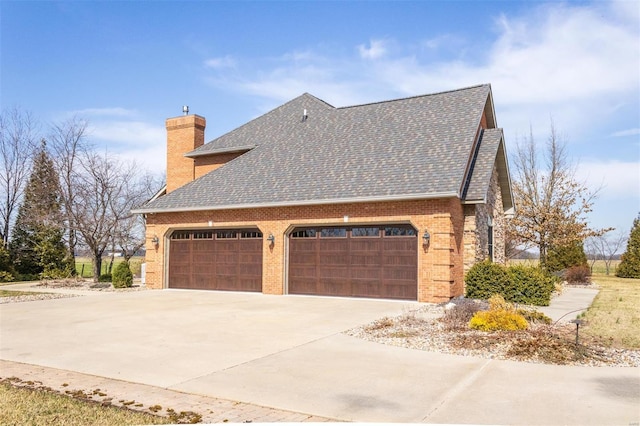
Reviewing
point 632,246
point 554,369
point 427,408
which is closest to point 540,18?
point 554,369

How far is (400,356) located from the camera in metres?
8.15

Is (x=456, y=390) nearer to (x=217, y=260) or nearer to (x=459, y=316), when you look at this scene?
(x=459, y=316)

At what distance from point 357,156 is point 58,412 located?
49.8ft

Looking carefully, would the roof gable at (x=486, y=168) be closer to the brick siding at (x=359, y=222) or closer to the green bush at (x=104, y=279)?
the brick siding at (x=359, y=222)

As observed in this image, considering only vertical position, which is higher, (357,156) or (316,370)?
(357,156)

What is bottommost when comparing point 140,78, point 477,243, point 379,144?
point 477,243

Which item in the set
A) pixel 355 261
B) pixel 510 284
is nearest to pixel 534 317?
pixel 510 284

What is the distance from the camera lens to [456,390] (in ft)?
20.2

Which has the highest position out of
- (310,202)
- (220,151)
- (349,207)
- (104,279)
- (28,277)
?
(220,151)

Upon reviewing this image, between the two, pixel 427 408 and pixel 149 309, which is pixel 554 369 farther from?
pixel 149 309

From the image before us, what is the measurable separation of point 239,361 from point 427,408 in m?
3.37

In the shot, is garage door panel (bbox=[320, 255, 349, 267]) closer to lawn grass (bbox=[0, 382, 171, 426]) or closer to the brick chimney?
the brick chimney

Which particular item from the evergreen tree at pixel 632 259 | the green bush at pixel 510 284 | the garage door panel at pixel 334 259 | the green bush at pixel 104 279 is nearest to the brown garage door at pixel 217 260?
the garage door panel at pixel 334 259

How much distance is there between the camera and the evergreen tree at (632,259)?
34.8m
